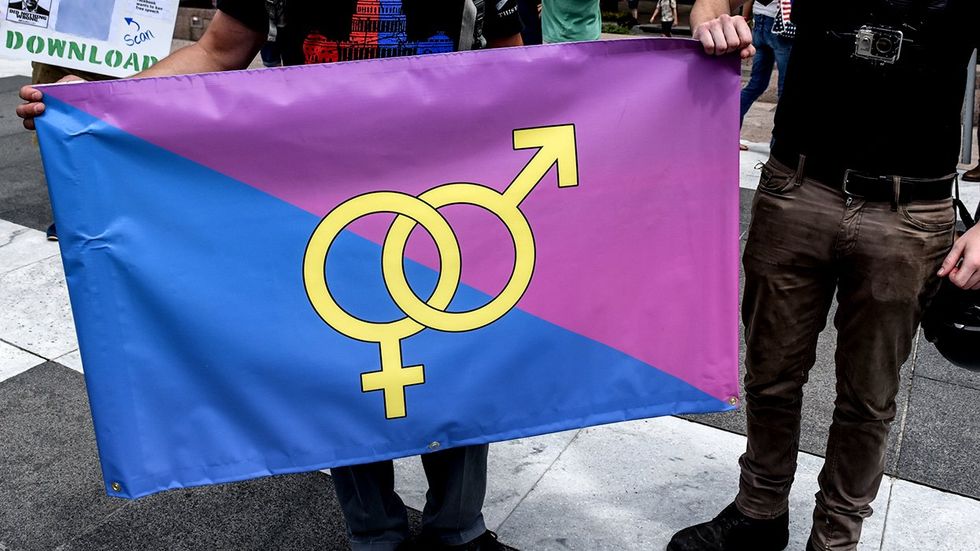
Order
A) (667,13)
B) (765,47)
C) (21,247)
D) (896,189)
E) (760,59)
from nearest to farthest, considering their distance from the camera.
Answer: (896,189) < (21,247) < (765,47) < (760,59) < (667,13)

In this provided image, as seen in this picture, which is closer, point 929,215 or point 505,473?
point 929,215

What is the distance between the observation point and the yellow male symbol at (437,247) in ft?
7.06

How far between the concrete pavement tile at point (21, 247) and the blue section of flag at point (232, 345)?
11.5 feet

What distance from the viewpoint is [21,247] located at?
5480 millimetres

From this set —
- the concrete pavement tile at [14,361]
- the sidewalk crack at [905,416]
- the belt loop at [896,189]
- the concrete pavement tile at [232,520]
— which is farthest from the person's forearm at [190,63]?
the sidewalk crack at [905,416]

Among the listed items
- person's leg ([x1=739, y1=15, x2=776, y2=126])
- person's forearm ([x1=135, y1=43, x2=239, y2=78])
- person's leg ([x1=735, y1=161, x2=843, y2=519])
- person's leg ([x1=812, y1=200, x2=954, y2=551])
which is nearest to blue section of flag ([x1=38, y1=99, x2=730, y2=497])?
person's forearm ([x1=135, y1=43, x2=239, y2=78])

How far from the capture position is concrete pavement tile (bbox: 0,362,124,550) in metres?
3.02


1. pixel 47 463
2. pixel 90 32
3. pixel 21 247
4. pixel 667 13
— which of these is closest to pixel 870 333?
pixel 47 463

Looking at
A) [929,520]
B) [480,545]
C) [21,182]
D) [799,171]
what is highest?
[799,171]

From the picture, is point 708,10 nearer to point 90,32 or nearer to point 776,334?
point 776,334

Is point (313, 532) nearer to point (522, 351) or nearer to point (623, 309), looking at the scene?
point (522, 351)

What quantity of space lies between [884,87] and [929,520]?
151 centimetres

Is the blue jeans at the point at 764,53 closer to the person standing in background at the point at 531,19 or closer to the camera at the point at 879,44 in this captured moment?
the person standing in background at the point at 531,19

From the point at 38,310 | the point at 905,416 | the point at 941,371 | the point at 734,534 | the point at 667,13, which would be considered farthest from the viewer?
the point at 667,13
